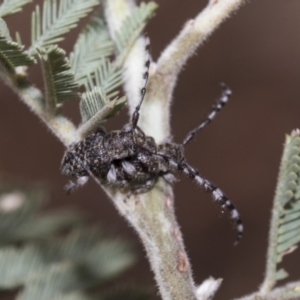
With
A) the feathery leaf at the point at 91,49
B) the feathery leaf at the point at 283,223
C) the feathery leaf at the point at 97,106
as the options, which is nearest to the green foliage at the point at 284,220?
the feathery leaf at the point at 283,223

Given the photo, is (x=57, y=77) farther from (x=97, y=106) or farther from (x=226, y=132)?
(x=226, y=132)

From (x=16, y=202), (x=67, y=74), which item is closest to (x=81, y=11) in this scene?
(x=67, y=74)

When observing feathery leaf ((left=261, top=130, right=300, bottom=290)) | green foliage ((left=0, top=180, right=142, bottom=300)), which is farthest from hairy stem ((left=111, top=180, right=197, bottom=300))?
green foliage ((left=0, top=180, right=142, bottom=300))

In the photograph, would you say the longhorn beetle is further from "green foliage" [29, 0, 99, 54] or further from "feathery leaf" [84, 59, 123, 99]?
"green foliage" [29, 0, 99, 54]

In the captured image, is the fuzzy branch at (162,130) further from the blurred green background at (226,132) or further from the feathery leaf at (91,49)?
the blurred green background at (226,132)

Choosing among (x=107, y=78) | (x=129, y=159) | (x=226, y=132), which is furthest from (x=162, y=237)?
(x=226, y=132)

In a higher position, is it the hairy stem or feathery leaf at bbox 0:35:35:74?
feathery leaf at bbox 0:35:35:74
